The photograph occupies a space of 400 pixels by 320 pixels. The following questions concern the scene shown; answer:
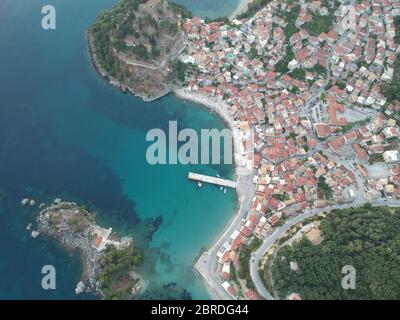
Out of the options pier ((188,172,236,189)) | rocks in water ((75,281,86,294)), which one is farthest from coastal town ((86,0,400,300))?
rocks in water ((75,281,86,294))

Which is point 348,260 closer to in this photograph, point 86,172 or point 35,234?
point 86,172

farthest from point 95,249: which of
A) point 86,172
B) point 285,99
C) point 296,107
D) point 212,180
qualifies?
point 296,107

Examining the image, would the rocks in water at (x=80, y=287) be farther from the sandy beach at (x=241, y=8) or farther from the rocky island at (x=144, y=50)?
the sandy beach at (x=241, y=8)

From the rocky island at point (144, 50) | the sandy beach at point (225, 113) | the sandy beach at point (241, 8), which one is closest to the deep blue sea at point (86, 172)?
the sandy beach at point (225, 113)

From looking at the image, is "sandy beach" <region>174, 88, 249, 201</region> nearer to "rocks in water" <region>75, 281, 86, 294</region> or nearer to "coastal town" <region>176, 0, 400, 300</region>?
"coastal town" <region>176, 0, 400, 300</region>

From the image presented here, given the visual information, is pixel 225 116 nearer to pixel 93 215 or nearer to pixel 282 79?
pixel 282 79

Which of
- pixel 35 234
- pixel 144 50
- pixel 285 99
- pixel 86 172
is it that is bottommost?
pixel 35 234
